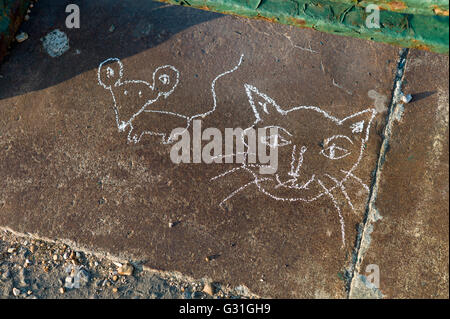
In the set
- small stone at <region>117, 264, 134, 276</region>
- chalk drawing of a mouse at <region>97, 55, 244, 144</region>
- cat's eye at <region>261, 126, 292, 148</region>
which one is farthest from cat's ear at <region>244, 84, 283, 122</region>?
small stone at <region>117, 264, 134, 276</region>

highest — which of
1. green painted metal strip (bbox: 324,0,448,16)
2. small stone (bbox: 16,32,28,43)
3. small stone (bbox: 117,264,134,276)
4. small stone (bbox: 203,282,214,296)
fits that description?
green painted metal strip (bbox: 324,0,448,16)

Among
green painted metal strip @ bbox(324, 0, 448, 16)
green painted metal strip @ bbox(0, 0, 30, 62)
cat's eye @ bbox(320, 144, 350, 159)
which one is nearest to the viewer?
green painted metal strip @ bbox(324, 0, 448, 16)

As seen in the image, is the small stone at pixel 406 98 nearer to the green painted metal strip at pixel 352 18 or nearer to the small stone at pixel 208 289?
the green painted metal strip at pixel 352 18

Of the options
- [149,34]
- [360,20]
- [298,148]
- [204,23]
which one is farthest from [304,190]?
[149,34]

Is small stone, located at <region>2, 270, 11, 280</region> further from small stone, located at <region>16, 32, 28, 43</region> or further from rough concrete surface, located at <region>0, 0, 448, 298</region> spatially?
small stone, located at <region>16, 32, 28, 43</region>

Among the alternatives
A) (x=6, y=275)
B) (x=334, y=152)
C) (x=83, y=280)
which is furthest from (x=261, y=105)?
(x=6, y=275)

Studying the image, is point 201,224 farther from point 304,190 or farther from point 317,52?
point 317,52

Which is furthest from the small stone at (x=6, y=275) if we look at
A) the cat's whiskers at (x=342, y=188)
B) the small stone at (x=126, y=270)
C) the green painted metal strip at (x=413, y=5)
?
the green painted metal strip at (x=413, y=5)

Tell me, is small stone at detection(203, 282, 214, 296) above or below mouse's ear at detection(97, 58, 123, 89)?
below
